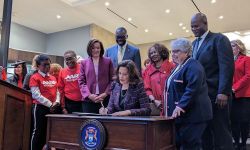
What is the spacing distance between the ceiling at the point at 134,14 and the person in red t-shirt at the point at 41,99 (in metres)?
4.89

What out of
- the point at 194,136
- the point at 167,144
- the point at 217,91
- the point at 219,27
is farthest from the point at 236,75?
the point at 219,27

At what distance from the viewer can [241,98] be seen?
3.05 meters

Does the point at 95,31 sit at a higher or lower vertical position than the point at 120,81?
higher

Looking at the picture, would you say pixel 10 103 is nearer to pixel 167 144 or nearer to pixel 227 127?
pixel 167 144

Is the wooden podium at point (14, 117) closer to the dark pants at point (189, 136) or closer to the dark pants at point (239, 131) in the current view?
the dark pants at point (189, 136)

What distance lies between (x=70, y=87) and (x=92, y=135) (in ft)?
4.42

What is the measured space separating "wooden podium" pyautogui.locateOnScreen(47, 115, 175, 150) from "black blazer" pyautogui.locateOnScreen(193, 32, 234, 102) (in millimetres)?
585

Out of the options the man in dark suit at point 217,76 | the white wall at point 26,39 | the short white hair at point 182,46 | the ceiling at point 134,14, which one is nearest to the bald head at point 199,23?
the man in dark suit at point 217,76

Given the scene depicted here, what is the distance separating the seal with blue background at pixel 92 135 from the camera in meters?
1.60

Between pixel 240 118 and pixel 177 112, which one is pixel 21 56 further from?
pixel 177 112

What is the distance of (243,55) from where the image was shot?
10.1 ft

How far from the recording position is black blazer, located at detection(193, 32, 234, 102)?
2.06m

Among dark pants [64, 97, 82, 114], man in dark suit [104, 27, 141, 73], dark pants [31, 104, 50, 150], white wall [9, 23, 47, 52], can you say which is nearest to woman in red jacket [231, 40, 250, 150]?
man in dark suit [104, 27, 141, 73]

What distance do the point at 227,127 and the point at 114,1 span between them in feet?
19.5
